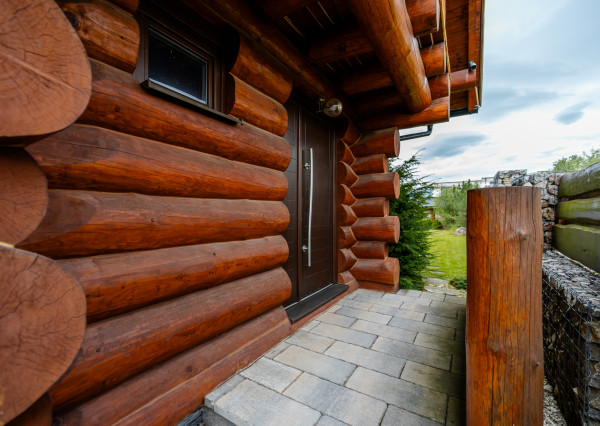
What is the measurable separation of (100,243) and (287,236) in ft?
5.80

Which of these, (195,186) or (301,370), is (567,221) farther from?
(195,186)

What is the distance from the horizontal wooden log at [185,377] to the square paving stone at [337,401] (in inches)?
16.8

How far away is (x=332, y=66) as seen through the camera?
9.64ft

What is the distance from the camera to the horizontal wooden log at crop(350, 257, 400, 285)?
357 cm

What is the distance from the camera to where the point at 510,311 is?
Answer: 1057 millimetres

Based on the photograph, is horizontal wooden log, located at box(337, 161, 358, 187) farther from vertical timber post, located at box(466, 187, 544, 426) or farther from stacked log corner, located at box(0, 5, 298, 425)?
vertical timber post, located at box(466, 187, 544, 426)

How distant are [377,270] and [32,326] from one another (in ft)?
11.6

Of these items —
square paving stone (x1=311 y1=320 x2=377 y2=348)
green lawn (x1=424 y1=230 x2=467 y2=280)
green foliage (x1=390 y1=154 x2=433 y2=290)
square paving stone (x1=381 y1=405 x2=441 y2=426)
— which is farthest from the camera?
green lawn (x1=424 y1=230 x2=467 y2=280)

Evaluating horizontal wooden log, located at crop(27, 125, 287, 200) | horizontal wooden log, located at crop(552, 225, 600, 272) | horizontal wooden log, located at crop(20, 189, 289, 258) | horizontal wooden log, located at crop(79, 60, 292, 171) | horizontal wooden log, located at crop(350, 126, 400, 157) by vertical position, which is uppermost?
horizontal wooden log, located at crop(350, 126, 400, 157)

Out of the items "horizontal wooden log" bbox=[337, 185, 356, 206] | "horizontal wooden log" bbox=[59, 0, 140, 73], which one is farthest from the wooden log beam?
"horizontal wooden log" bbox=[337, 185, 356, 206]

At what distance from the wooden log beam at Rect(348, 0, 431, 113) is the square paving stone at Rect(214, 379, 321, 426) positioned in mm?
2495

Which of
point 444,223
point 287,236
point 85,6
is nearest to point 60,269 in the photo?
point 85,6

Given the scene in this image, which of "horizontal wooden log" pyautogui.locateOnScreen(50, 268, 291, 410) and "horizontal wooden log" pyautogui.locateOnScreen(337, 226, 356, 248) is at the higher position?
"horizontal wooden log" pyautogui.locateOnScreen(337, 226, 356, 248)

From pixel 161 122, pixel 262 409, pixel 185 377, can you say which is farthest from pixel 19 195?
pixel 262 409
